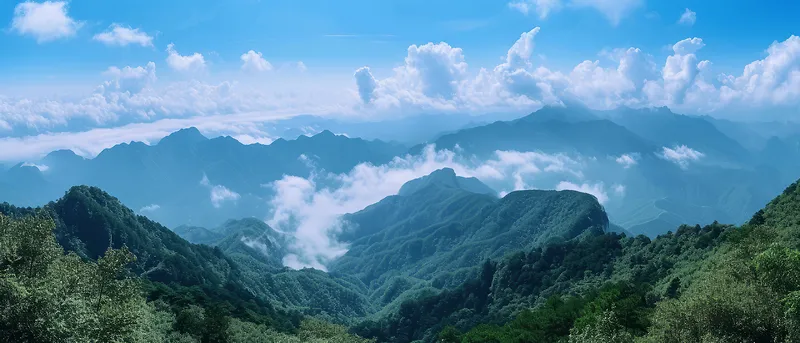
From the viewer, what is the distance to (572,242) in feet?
580

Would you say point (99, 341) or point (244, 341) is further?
point (244, 341)

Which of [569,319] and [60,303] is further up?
[60,303]

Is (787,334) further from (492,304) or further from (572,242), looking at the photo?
(572,242)

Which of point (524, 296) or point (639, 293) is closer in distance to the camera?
point (639, 293)

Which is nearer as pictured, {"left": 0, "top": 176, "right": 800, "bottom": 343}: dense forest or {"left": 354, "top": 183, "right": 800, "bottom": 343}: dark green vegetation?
{"left": 0, "top": 176, "right": 800, "bottom": 343}: dense forest

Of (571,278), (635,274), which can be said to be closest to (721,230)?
(635,274)

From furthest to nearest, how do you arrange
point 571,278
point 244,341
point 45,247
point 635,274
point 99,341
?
point 571,278
point 635,274
point 244,341
point 45,247
point 99,341

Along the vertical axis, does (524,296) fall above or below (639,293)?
below

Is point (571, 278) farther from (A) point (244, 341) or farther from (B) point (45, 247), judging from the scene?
(B) point (45, 247)

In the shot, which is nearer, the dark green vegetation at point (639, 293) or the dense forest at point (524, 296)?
the dense forest at point (524, 296)

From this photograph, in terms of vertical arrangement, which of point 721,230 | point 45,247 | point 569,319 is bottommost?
point 569,319

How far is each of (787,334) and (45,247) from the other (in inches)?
2328

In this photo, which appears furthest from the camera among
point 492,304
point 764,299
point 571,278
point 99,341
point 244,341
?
point 492,304

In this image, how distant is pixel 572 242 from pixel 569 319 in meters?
101
